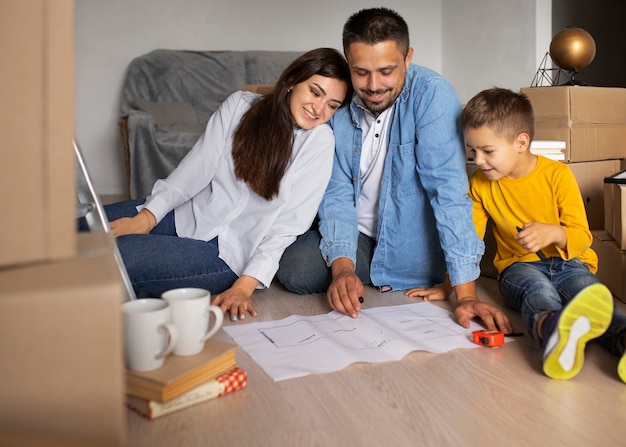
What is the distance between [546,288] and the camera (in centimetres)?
175

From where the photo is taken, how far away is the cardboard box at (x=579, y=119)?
2.42m

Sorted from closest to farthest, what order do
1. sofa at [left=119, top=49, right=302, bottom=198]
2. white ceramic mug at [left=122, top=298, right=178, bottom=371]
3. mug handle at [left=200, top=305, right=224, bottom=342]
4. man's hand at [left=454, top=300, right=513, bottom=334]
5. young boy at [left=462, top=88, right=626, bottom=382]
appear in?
Answer: 1. white ceramic mug at [left=122, top=298, right=178, bottom=371]
2. mug handle at [left=200, top=305, right=224, bottom=342]
3. man's hand at [left=454, top=300, right=513, bottom=334]
4. young boy at [left=462, top=88, right=626, bottom=382]
5. sofa at [left=119, top=49, right=302, bottom=198]

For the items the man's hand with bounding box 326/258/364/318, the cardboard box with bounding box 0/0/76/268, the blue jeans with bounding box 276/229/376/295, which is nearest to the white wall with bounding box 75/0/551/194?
the blue jeans with bounding box 276/229/376/295

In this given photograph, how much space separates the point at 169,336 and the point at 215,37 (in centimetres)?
489

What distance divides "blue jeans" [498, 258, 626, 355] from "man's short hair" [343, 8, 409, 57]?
71cm

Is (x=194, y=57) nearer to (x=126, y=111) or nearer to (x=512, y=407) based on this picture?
(x=126, y=111)

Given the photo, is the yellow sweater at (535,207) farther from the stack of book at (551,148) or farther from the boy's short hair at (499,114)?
the stack of book at (551,148)

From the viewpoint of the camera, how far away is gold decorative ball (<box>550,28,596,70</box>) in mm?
2799

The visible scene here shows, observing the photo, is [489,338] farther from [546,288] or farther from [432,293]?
[432,293]

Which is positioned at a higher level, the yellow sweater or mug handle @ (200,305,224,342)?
the yellow sweater

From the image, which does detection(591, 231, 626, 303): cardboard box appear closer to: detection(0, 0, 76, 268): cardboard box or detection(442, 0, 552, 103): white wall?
detection(0, 0, 76, 268): cardboard box

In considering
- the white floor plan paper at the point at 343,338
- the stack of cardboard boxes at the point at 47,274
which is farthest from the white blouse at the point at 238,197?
the stack of cardboard boxes at the point at 47,274

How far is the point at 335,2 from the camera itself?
5961 millimetres

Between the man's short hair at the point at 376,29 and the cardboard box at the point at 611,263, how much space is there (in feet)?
2.95
